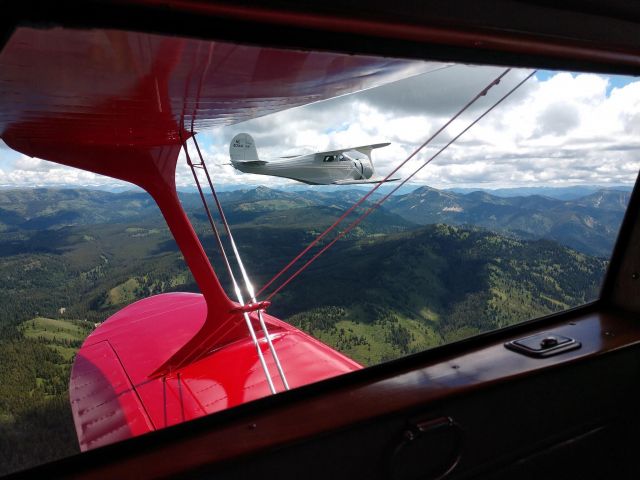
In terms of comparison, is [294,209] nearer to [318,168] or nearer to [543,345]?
[318,168]

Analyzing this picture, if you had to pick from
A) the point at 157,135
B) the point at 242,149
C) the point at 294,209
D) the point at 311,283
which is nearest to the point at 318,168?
the point at 242,149

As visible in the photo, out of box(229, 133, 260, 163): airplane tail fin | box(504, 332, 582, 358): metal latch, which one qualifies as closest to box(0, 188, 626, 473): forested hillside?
box(229, 133, 260, 163): airplane tail fin

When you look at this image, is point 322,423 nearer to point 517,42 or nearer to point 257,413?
→ point 257,413

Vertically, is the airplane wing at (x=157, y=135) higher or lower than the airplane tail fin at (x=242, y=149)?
lower

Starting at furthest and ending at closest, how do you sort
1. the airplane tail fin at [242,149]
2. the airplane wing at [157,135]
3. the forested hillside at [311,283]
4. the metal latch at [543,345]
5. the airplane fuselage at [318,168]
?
the forested hillside at [311,283] → the airplane tail fin at [242,149] → the airplane fuselage at [318,168] → the metal latch at [543,345] → the airplane wing at [157,135]

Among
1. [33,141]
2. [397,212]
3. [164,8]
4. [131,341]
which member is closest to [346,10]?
[164,8]

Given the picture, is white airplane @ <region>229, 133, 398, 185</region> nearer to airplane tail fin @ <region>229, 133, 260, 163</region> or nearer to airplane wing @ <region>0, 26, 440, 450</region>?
airplane tail fin @ <region>229, 133, 260, 163</region>

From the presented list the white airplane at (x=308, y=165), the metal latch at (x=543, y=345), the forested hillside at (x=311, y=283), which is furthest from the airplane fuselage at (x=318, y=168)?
the metal latch at (x=543, y=345)

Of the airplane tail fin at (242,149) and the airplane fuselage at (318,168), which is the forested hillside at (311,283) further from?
the airplane tail fin at (242,149)
